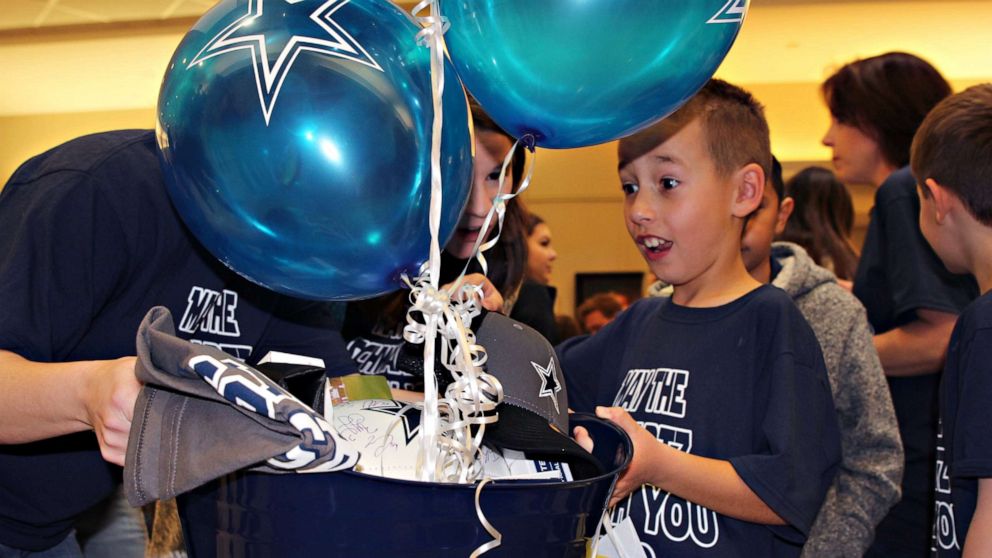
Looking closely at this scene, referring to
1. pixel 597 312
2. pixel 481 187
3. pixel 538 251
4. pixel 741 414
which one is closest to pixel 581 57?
pixel 481 187

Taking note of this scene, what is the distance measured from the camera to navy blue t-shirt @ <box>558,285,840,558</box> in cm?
110

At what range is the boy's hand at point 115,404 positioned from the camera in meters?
0.66

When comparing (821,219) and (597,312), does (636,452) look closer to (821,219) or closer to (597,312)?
(821,219)

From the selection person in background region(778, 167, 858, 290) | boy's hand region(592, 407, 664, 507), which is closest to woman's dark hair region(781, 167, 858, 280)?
person in background region(778, 167, 858, 290)

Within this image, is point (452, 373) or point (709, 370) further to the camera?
point (709, 370)

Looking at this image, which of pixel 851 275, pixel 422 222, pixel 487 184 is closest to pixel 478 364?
pixel 422 222

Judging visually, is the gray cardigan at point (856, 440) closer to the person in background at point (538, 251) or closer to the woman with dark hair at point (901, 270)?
the woman with dark hair at point (901, 270)

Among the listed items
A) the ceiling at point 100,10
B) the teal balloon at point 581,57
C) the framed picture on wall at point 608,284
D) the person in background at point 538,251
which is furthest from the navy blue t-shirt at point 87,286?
the framed picture on wall at point 608,284

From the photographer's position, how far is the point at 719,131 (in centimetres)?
132

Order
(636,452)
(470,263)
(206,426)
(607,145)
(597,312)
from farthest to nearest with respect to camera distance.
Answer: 1. (607,145)
2. (597,312)
3. (470,263)
4. (636,452)
5. (206,426)

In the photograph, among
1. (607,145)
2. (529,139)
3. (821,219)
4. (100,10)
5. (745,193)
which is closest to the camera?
(529,139)

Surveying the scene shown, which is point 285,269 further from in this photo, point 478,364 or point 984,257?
point 984,257

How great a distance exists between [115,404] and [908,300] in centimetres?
152

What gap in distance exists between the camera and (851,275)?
231 cm
